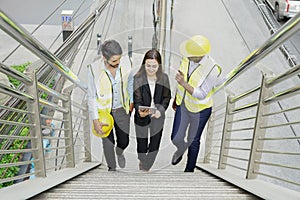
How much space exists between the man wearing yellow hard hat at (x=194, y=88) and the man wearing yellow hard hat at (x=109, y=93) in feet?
0.93

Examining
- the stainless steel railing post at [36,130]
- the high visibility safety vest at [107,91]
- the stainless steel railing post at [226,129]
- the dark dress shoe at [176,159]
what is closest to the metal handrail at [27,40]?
the stainless steel railing post at [36,130]

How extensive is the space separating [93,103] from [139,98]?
0.22 meters

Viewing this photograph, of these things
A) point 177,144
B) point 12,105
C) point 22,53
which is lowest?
point 177,144

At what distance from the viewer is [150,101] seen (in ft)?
5.97

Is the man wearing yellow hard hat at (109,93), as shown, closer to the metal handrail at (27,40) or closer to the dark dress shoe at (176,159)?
the metal handrail at (27,40)

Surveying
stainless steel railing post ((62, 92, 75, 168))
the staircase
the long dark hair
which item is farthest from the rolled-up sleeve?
the staircase

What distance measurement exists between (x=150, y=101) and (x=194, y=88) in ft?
0.73

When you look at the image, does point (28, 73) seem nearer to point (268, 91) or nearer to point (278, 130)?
point (268, 91)

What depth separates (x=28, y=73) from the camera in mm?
1246

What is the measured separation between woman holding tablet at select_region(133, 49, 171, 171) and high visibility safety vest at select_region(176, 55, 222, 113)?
90 millimetres

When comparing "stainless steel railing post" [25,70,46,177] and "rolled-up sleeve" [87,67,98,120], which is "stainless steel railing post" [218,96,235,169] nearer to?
"rolled-up sleeve" [87,67,98,120]

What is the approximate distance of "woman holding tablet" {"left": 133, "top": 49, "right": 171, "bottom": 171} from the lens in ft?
5.65

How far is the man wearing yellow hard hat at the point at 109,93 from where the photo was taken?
1.66 metres

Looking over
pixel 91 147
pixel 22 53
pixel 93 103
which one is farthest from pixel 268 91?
pixel 22 53
